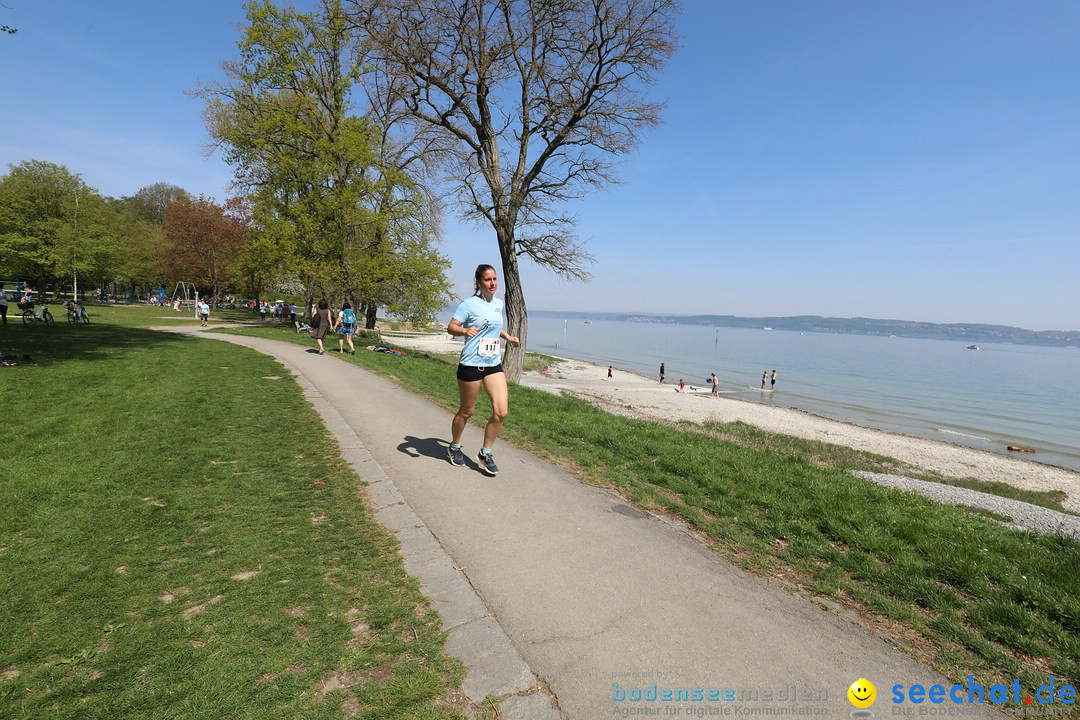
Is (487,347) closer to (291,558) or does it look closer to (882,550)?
(291,558)

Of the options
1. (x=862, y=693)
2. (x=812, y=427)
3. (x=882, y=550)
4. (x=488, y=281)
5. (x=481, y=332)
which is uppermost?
(x=488, y=281)

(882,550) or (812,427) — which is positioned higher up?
(882,550)

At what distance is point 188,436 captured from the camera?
20.5 feet

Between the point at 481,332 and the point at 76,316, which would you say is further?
the point at 76,316

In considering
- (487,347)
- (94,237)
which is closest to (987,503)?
(487,347)

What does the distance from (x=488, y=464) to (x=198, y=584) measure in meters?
3.02

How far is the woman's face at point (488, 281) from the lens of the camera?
525cm

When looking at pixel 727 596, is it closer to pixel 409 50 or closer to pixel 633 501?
pixel 633 501

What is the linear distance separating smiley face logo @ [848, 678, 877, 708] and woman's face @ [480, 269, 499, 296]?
14.3 feet

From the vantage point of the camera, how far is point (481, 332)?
17.4ft

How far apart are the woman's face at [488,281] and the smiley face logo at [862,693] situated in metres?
4.37

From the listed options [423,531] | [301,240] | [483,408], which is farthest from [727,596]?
[301,240]

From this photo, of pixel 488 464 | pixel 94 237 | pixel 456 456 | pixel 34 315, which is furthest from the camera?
pixel 94 237

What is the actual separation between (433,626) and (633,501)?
2800 mm
